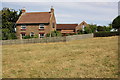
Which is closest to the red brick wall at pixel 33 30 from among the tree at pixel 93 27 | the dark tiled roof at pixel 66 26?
the tree at pixel 93 27

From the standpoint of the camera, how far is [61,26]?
219 ft

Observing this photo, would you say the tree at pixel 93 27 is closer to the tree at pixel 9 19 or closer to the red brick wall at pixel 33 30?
the red brick wall at pixel 33 30

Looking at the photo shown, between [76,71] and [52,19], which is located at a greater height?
[52,19]

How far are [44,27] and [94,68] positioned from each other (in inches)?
1414

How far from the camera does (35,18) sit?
151ft

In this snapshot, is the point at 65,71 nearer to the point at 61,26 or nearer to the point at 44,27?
the point at 44,27

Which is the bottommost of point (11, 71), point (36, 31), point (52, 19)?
point (11, 71)

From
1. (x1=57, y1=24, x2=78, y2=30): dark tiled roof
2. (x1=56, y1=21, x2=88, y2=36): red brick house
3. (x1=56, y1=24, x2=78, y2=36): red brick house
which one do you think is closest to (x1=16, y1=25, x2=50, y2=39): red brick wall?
(x1=56, y1=24, x2=78, y2=36): red brick house

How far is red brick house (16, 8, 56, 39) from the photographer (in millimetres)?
44156

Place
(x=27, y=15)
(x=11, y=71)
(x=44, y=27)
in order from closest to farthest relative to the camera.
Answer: (x=11, y=71), (x=44, y=27), (x=27, y=15)

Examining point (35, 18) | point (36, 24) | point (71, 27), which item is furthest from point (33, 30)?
point (71, 27)

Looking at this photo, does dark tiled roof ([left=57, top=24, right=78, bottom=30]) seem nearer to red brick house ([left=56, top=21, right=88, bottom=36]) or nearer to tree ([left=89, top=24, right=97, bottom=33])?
red brick house ([left=56, top=21, right=88, bottom=36])

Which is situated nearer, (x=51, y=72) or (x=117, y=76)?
(x=117, y=76)

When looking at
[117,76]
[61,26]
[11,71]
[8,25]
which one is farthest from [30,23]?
[117,76]
